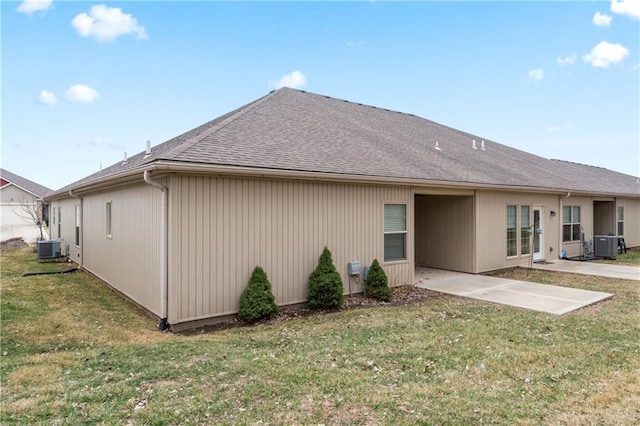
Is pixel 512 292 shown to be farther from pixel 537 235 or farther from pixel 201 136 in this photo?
pixel 201 136

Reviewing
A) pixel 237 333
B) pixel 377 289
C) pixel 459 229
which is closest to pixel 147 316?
pixel 237 333

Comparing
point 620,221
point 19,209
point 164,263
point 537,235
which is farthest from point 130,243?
point 19,209

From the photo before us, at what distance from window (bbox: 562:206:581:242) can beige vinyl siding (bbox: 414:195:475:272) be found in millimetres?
5961

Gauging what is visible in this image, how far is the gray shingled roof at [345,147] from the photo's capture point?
728cm

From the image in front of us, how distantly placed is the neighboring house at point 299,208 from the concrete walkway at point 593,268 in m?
0.60

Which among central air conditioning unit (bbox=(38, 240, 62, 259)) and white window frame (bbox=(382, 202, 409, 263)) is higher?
white window frame (bbox=(382, 202, 409, 263))

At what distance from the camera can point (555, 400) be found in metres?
3.70

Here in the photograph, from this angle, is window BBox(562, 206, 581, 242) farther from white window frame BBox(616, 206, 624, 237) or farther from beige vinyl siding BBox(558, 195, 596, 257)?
white window frame BBox(616, 206, 624, 237)

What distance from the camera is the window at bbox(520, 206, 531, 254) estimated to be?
1258 cm

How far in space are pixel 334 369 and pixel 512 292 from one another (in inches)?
239

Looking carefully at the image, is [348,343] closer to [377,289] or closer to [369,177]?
[377,289]

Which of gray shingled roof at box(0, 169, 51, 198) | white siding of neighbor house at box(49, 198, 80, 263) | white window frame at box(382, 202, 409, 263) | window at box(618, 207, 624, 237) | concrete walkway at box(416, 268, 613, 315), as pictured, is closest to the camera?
concrete walkway at box(416, 268, 613, 315)

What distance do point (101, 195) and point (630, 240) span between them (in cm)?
2196

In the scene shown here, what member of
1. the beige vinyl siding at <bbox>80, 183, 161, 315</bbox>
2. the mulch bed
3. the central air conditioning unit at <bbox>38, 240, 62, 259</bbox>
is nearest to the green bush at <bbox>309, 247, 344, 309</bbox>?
the mulch bed
